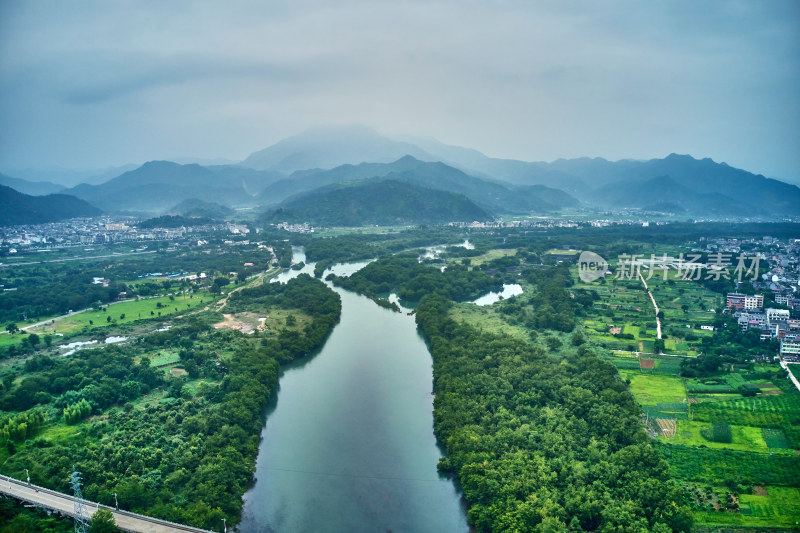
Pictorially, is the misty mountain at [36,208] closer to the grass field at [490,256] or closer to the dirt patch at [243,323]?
the dirt patch at [243,323]

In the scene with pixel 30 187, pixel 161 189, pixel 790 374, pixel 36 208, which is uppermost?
pixel 30 187

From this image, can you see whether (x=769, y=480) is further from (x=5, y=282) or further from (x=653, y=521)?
(x=5, y=282)

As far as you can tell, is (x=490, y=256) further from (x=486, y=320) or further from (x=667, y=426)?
(x=667, y=426)

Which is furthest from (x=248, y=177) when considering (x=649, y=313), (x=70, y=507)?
(x=70, y=507)

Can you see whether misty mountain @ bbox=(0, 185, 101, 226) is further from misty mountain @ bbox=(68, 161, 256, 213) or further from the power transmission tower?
the power transmission tower

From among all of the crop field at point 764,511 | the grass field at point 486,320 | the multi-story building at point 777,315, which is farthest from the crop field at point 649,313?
the crop field at point 764,511

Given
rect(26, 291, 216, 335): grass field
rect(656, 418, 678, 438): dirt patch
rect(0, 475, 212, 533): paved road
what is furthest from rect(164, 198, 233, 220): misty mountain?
rect(656, 418, 678, 438): dirt patch

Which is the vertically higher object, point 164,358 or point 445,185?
point 445,185
